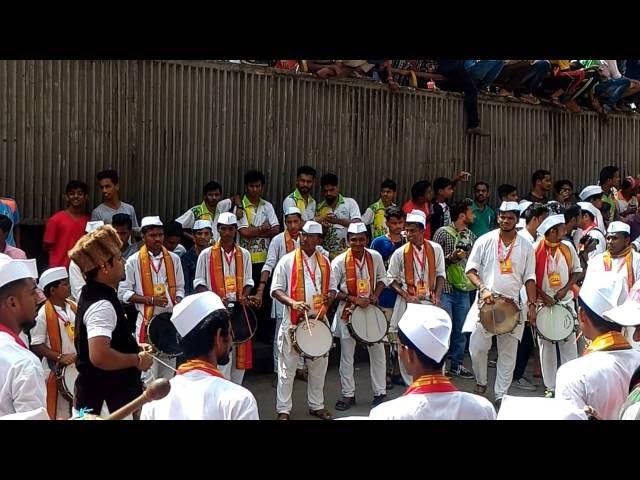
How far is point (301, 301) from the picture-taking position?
25.4ft

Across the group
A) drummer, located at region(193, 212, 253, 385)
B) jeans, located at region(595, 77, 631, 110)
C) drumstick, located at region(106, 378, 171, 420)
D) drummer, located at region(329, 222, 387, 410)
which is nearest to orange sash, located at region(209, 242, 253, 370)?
drummer, located at region(193, 212, 253, 385)

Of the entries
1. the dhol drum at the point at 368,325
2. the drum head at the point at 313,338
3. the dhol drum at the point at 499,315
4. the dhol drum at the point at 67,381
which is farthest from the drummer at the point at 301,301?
the dhol drum at the point at 67,381

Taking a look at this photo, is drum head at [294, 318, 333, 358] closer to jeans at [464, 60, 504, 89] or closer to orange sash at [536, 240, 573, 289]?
orange sash at [536, 240, 573, 289]

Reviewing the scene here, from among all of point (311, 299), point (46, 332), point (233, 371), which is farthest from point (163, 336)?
point (311, 299)

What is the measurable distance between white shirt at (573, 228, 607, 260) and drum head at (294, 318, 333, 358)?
14.6 ft

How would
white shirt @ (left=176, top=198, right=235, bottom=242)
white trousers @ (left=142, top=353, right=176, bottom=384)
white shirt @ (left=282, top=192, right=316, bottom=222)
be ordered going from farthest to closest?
white shirt @ (left=282, top=192, right=316, bottom=222)
white shirt @ (left=176, top=198, right=235, bottom=242)
white trousers @ (left=142, top=353, right=176, bottom=384)

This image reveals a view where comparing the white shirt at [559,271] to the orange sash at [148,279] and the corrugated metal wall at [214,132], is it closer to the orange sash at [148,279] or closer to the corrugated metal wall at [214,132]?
the corrugated metal wall at [214,132]

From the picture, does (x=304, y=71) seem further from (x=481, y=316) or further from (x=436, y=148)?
(x=481, y=316)

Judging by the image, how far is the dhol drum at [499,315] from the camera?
8.14 metres

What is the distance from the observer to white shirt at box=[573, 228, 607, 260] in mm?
10281

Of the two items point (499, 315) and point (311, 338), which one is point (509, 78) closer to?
point (499, 315)

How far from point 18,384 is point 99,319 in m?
0.81

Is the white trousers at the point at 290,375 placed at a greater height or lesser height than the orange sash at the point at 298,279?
lesser

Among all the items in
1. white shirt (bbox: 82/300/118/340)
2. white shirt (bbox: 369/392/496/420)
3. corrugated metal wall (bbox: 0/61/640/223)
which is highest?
corrugated metal wall (bbox: 0/61/640/223)
